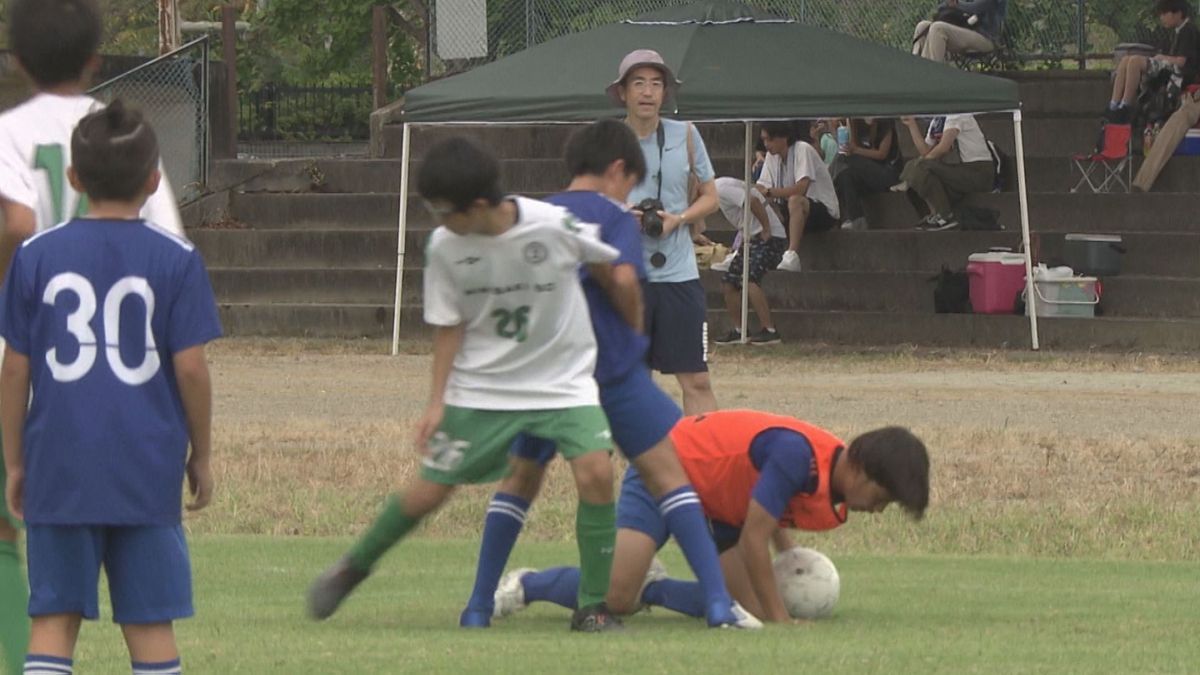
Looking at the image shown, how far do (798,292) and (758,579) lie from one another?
13.5m

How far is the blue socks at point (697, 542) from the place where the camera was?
7.06 m

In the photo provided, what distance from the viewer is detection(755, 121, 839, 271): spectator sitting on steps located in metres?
19.6

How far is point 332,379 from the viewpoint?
17.2m

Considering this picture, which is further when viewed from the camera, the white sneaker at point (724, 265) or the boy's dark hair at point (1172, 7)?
the boy's dark hair at point (1172, 7)

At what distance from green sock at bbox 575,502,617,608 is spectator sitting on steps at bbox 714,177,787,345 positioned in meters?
12.4

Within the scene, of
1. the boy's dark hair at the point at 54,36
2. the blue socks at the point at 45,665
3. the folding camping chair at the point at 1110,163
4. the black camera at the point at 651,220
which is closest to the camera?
the blue socks at the point at 45,665

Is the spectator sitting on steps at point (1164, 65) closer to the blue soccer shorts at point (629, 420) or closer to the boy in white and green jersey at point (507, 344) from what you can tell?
the blue soccer shorts at point (629, 420)

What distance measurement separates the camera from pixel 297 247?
22672 mm

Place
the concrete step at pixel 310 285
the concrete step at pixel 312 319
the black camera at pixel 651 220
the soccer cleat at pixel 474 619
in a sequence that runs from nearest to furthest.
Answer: the soccer cleat at pixel 474 619 < the black camera at pixel 651 220 < the concrete step at pixel 312 319 < the concrete step at pixel 310 285

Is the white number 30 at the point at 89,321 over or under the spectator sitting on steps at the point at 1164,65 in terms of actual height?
under

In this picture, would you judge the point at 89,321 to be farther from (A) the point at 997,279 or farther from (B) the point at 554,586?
(A) the point at 997,279

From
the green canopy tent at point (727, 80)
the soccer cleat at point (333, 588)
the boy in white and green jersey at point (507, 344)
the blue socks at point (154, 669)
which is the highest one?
the green canopy tent at point (727, 80)

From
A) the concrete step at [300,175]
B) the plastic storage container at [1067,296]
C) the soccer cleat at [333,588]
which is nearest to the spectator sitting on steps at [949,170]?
the plastic storage container at [1067,296]

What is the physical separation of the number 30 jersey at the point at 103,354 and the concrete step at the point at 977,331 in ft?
44.2
